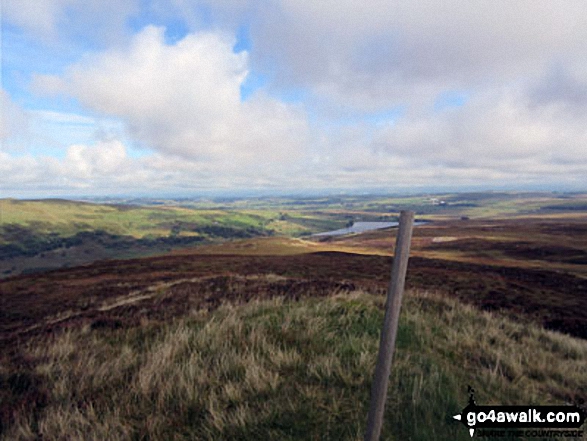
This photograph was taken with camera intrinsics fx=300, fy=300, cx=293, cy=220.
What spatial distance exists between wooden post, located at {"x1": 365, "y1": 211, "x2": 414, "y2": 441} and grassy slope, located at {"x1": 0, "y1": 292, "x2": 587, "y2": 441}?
552 mm

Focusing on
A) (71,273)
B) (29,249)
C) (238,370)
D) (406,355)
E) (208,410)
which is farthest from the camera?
(29,249)

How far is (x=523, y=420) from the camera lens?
12.6 ft

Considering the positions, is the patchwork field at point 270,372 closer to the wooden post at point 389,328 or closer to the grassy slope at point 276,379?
the grassy slope at point 276,379

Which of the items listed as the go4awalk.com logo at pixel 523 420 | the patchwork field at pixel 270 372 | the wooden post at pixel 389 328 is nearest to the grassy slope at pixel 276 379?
the patchwork field at pixel 270 372

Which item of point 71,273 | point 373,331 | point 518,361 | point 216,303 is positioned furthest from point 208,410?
point 71,273

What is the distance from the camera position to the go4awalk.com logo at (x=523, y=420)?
3.70 metres

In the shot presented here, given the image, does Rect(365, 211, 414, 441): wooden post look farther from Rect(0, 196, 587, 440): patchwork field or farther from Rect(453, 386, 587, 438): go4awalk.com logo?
Rect(453, 386, 587, 438): go4awalk.com logo

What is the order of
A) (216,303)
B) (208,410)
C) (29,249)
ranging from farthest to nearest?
(29,249) → (216,303) → (208,410)

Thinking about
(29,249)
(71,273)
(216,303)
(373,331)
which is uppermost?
(373,331)

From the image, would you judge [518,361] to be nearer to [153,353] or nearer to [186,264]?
[153,353]

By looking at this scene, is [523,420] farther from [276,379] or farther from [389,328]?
[276,379]

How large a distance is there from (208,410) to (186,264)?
32.4 meters

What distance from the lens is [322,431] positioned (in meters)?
3.65

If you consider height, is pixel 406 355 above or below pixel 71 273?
above
